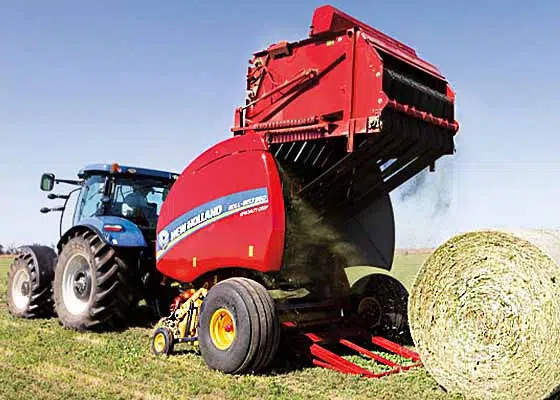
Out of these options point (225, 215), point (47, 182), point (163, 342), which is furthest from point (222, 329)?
point (47, 182)

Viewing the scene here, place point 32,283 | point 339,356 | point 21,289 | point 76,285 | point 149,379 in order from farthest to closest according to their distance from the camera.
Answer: point 21,289, point 32,283, point 76,285, point 339,356, point 149,379

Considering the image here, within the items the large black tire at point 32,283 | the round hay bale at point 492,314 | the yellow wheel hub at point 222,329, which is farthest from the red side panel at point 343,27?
the large black tire at point 32,283

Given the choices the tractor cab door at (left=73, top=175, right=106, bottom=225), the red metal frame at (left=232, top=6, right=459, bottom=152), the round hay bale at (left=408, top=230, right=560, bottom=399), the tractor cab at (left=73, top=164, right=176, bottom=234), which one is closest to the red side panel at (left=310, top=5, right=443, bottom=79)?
the red metal frame at (left=232, top=6, right=459, bottom=152)

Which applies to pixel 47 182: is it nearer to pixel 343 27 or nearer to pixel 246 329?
pixel 246 329

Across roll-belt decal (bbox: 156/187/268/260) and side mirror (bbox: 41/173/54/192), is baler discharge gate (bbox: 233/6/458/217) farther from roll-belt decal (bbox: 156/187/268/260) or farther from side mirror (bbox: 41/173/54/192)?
side mirror (bbox: 41/173/54/192)

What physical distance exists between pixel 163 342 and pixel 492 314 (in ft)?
11.4

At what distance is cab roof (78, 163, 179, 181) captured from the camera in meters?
8.65

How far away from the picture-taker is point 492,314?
16.0ft

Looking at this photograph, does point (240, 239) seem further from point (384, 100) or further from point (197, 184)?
point (384, 100)

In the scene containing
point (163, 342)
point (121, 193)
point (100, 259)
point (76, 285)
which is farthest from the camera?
point (121, 193)

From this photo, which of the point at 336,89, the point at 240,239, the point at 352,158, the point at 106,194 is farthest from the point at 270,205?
the point at 106,194

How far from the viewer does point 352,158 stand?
19.5 ft

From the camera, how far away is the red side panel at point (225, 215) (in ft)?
19.8

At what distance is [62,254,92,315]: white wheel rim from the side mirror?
1.28m
